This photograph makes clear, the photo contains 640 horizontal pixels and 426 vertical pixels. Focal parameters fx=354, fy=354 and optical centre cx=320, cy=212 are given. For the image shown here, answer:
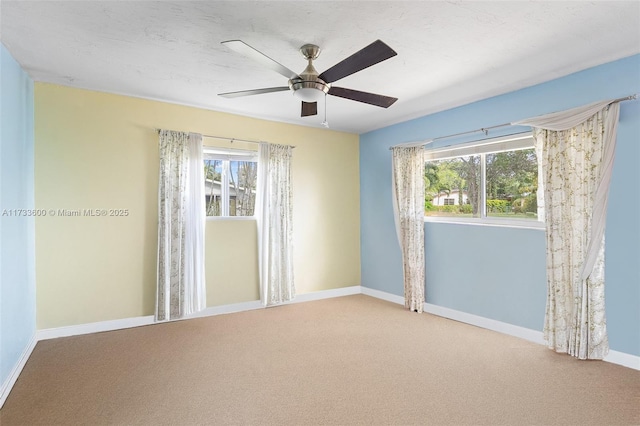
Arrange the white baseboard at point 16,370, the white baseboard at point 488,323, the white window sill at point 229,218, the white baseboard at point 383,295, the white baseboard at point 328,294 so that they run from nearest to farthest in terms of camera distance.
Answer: the white baseboard at point 16,370 → the white baseboard at point 488,323 → the white window sill at point 229,218 → the white baseboard at point 383,295 → the white baseboard at point 328,294

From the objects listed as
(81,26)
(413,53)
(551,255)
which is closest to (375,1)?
(413,53)

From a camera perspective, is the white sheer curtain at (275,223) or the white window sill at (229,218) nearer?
the white window sill at (229,218)

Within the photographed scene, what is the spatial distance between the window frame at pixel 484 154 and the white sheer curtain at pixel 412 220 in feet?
0.64

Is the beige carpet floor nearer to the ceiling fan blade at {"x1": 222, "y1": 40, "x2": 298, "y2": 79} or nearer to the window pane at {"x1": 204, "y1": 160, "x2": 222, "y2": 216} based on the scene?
the window pane at {"x1": 204, "y1": 160, "x2": 222, "y2": 216}

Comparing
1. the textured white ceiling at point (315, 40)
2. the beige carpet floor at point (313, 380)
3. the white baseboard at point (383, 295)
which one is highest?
the textured white ceiling at point (315, 40)

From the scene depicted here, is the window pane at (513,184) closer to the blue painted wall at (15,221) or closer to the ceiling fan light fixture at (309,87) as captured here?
the ceiling fan light fixture at (309,87)

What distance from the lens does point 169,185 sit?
3906mm

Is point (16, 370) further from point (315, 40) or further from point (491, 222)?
point (491, 222)

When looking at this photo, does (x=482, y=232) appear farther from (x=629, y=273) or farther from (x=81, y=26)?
(x=81, y=26)

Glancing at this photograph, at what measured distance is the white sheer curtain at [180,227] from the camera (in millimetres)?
Answer: 3844

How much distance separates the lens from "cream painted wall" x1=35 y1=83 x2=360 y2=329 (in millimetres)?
3436

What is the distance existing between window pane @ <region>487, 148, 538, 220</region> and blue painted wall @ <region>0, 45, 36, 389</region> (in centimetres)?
431

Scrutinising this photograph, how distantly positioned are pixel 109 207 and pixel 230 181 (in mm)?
1373

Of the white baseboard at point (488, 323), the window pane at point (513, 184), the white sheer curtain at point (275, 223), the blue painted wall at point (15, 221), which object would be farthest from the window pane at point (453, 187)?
the blue painted wall at point (15, 221)
